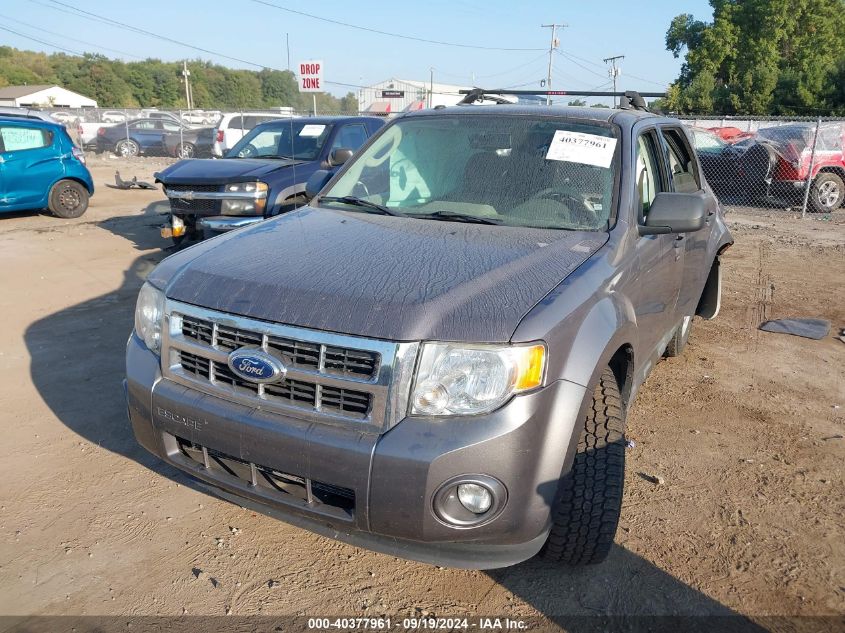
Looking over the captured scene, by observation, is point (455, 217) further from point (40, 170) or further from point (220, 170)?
point (40, 170)

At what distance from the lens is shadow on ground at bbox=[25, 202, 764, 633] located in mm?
2471

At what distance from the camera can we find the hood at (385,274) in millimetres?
2213

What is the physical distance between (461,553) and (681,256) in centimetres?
247

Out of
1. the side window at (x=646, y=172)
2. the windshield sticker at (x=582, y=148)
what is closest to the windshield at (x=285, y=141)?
the side window at (x=646, y=172)

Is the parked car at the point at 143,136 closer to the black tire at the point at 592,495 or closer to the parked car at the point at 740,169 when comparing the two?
the parked car at the point at 740,169

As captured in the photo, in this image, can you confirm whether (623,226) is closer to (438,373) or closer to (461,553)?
(438,373)

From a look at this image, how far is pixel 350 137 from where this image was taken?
8.80 metres

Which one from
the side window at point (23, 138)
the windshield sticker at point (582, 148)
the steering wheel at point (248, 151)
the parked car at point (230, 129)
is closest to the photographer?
the windshield sticker at point (582, 148)

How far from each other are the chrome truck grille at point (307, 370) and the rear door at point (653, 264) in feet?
4.76

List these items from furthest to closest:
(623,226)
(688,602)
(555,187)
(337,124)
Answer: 1. (337,124)
2. (555,187)
3. (623,226)
4. (688,602)

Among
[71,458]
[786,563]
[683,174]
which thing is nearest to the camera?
[786,563]

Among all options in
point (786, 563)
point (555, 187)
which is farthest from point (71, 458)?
point (786, 563)

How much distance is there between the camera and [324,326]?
7.29ft

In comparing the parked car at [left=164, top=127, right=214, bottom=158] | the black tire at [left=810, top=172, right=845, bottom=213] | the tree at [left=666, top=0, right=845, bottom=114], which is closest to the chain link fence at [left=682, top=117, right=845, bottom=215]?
the black tire at [left=810, top=172, right=845, bottom=213]
